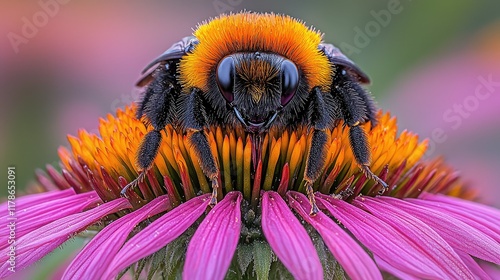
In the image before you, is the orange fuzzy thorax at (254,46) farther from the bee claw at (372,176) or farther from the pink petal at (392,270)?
the pink petal at (392,270)

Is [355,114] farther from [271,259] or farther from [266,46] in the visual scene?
[271,259]

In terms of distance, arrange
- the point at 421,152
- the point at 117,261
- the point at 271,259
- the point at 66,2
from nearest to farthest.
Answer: the point at 117,261
the point at 271,259
the point at 421,152
the point at 66,2

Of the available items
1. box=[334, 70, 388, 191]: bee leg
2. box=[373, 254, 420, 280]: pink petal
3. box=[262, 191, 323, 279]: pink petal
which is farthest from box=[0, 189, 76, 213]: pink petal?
box=[373, 254, 420, 280]: pink petal

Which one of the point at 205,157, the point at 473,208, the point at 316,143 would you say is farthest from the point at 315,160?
Result: the point at 473,208

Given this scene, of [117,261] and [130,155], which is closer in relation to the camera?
[117,261]

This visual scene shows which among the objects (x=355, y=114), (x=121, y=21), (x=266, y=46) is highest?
(x=266, y=46)

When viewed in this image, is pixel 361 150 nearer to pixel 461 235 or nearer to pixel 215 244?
pixel 461 235

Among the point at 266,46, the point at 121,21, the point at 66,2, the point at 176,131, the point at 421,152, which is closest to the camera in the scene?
the point at 266,46

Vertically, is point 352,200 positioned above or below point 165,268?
above

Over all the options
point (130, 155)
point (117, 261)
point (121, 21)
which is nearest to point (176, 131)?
point (130, 155)
